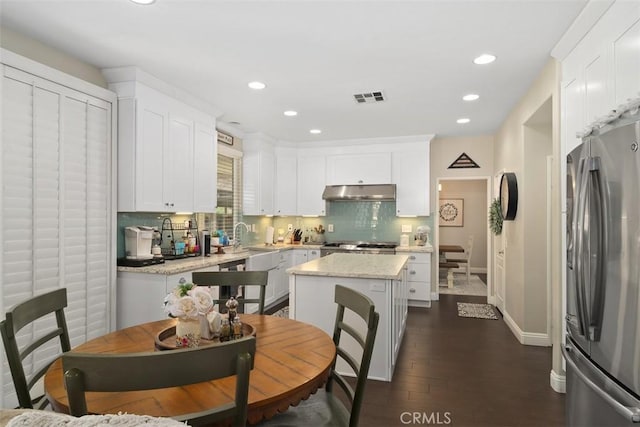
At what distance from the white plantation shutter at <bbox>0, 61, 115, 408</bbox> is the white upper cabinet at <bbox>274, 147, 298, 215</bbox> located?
335 cm

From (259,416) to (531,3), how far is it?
8.70ft

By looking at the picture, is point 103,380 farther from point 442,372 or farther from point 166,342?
point 442,372

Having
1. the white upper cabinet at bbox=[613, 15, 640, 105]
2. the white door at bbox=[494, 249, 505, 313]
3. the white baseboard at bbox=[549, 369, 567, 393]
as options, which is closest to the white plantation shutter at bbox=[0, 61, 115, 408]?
the white upper cabinet at bbox=[613, 15, 640, 105]

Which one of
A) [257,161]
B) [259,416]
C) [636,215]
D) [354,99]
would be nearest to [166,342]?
[259,416]

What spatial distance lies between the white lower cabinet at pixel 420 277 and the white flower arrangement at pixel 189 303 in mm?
4389

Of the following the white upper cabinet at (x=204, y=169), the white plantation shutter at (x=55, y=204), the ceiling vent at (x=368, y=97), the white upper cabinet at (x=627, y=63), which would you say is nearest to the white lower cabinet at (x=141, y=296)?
the white plantation shutter at (x=55, y=204)

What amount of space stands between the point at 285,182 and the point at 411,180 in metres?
2.17

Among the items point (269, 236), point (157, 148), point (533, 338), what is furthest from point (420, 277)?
point (157, 148)

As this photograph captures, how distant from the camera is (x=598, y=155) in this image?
1.73 metres

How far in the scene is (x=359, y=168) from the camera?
6.11 meters

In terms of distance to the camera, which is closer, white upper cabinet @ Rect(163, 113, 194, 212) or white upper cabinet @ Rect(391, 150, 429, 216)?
white upper cabinet @ Rect(163, 113, 194, 212)

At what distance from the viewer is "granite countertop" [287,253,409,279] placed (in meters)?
3.01

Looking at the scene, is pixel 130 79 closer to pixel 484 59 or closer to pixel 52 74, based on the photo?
pixel 52 74

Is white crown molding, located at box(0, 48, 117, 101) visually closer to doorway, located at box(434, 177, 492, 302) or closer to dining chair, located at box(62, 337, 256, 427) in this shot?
dining chair, located at box(62, 337, 256, 427)
